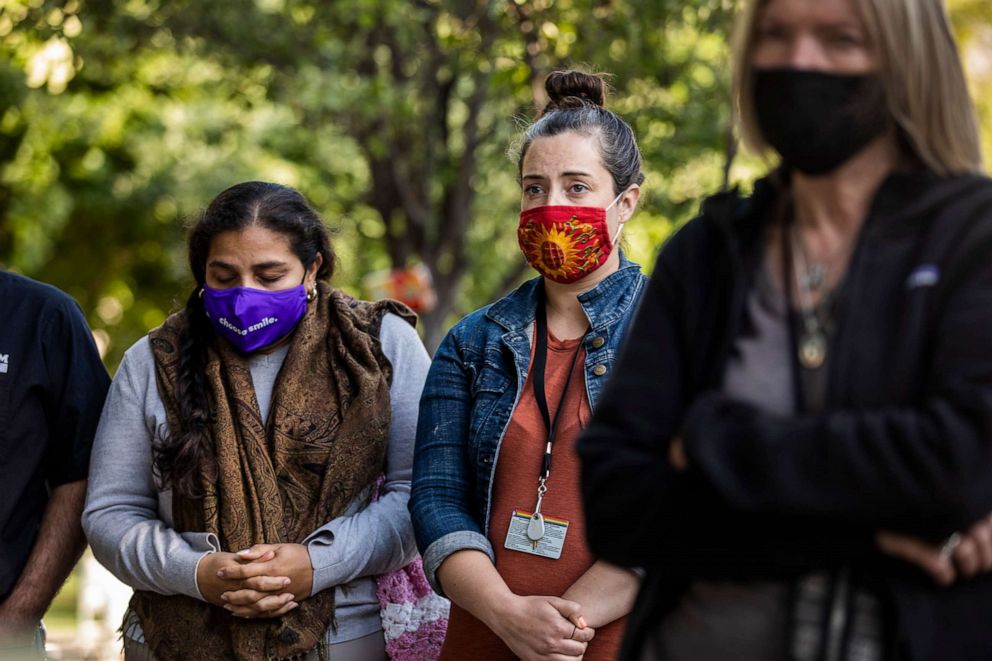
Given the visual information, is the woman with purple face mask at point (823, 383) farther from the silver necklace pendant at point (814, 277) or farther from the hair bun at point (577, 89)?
the hair bun at point (577, 89)

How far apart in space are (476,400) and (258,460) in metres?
0.74

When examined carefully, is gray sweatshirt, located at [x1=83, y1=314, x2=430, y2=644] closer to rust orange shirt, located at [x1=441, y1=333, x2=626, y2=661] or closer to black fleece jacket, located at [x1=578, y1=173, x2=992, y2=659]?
rust orange shirt, located at [x1=441, y1=333, x2=626, y2=661]

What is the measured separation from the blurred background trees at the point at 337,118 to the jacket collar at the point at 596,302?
691 millimetres

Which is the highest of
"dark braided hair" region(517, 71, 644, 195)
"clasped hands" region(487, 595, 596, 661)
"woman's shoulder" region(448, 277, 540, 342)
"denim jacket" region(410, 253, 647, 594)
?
"dark braided hair" region(517, 71, 644, 195)

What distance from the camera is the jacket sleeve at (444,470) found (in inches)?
135

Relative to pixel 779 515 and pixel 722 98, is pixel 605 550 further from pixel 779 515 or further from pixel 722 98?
pixel 722 98

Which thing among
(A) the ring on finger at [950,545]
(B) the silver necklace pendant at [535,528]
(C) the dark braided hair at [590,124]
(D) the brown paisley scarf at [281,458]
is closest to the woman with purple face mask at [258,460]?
(D) the brown paisley scarf at [281,458]

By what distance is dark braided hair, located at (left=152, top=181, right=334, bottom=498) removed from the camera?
383cm

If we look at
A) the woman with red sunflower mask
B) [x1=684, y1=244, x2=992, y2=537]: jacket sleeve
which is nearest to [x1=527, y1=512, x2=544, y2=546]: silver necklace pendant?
the woman with red sunflower mask

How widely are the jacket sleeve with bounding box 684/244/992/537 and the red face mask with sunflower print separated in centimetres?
171

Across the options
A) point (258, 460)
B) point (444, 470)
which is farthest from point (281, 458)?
point (444, 470)

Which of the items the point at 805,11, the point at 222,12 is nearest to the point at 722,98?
the point at 222,12

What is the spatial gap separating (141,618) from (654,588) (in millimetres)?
2256

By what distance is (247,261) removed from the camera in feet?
13.0
